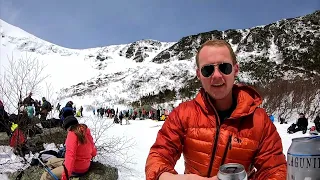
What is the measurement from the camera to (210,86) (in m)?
1.63

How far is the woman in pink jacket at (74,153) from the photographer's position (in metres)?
4.06

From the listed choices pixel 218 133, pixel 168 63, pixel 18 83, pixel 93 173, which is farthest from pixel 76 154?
pixel 168 63

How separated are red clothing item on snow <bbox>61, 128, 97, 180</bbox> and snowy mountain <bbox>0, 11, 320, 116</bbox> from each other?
5212 centimetres

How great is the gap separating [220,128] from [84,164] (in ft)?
11.6

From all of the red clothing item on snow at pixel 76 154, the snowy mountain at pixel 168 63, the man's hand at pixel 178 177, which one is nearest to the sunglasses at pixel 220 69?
the man's hand at pixel 178 177

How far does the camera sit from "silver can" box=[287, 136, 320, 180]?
77 cm

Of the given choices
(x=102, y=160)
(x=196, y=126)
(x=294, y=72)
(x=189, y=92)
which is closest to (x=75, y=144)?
(x=196, y=126)

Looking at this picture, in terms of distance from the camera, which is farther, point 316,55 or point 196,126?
point 316,55

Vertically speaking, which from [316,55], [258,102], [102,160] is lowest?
[102,160]

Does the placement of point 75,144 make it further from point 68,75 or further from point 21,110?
point 68,75

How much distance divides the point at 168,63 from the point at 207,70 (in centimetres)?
11190

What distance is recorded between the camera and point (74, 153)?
4141 mm

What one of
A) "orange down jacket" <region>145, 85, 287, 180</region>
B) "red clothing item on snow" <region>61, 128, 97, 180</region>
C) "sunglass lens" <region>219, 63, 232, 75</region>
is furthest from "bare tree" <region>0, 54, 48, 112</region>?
"sunglass lens" <region>219, 63, 232, 75</region>

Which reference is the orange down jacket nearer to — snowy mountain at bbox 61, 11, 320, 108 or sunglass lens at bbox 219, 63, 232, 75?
sunglass lens at bbox 219, 63, 232, 75
